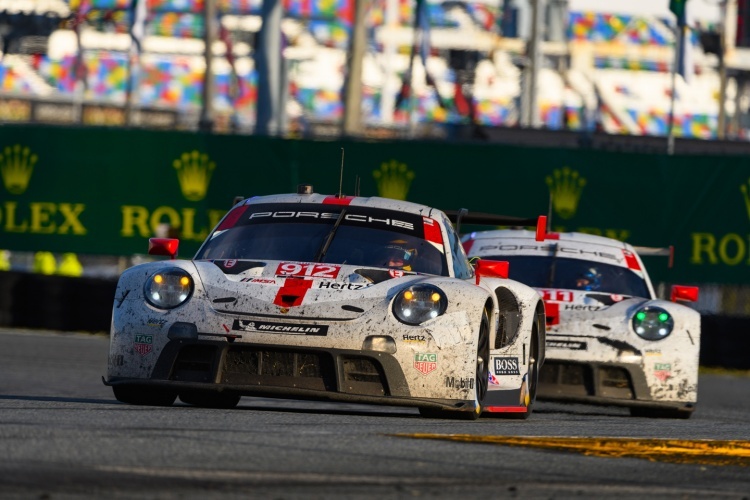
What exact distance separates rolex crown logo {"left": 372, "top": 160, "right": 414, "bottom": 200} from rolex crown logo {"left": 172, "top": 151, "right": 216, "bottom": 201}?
1.95m

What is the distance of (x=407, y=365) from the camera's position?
772 centimetres

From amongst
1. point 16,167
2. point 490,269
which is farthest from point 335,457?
point 16,167

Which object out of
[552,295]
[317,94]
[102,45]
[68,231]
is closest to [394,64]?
[317,94]

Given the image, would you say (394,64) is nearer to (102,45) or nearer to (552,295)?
(102,45)

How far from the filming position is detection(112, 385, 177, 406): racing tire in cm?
820

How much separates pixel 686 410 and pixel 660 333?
0.53 meters

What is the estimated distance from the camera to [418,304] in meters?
7.81

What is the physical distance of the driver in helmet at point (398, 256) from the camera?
8516 mm

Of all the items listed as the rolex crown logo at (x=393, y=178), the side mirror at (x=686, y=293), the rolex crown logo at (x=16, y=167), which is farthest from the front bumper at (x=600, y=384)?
the rolex crown logo at (x=16, y=167)

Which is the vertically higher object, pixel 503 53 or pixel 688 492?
pixel 503 53

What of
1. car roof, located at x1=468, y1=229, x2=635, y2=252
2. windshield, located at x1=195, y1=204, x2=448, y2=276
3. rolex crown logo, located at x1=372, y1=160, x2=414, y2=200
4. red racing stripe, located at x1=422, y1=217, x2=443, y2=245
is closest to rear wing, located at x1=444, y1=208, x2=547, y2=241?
red racing stripe, located at x1=422, y1=217, x2=443, y2=245

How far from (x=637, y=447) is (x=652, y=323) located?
4.58 metres

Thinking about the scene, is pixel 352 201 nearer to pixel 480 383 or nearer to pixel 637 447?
pixel 480 383

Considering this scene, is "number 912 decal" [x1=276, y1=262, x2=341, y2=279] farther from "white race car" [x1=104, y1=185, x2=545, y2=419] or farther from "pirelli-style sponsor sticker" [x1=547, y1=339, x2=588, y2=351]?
"pirelli-style sponsor sticker" [x1=547, y1=339, x2=588, y2=351]
